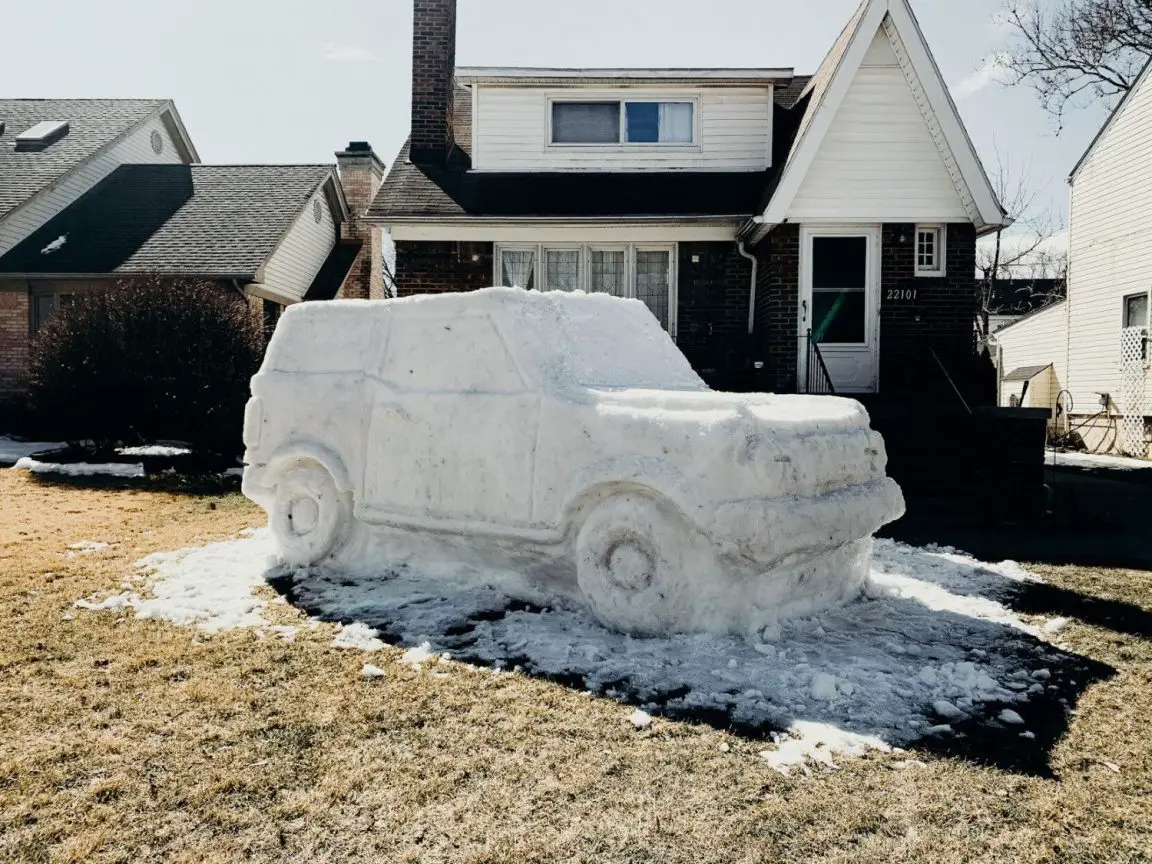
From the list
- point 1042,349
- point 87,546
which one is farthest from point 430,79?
point 1042,349

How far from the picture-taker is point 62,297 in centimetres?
1672

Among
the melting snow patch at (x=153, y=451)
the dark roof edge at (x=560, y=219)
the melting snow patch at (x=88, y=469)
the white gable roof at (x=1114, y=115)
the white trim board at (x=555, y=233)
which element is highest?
the white gable roof at (x=1114, y=115)

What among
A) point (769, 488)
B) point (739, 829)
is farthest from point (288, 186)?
point (739, 829)

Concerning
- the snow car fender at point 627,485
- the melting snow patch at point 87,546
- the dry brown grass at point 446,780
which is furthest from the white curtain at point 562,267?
the dry brown grass at point 446,780

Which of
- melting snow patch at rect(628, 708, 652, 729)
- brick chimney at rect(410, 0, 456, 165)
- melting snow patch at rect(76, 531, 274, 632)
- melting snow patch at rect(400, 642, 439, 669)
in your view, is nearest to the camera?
melting snow patch at rect(628, 708, 652, 729)

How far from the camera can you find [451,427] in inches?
201

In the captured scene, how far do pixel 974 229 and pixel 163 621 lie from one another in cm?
1188

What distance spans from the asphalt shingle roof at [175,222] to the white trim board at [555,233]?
5695 mm

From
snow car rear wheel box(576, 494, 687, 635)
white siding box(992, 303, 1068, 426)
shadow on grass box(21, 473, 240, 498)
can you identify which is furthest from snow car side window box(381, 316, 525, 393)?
white siding box(992, 303, 1068, 426)

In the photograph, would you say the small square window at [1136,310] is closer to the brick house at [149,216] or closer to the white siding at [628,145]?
the white siding at [628,145]

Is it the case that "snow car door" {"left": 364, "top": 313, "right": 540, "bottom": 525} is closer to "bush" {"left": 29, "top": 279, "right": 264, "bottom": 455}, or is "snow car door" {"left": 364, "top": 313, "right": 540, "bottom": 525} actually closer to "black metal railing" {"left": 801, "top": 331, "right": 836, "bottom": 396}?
"black metal railing" {"left": 801, "top": 331, "right": 836, "bottom": 396}

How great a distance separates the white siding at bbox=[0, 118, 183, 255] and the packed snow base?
1570cm

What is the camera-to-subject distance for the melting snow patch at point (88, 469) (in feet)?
37.1

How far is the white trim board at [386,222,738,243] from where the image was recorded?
13.1m
